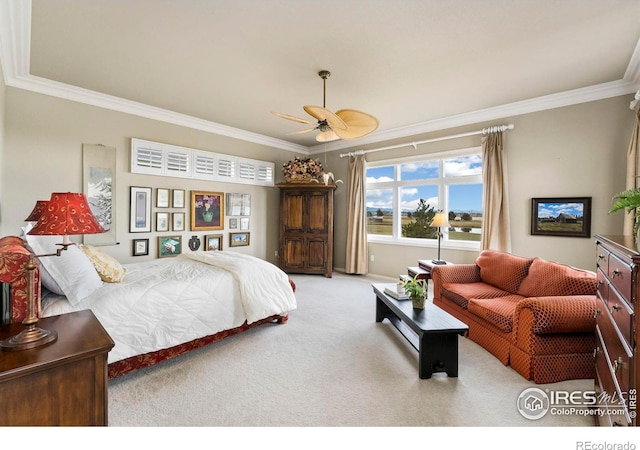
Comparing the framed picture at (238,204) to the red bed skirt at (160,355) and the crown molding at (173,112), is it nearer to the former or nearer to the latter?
the crown molding at (173,112)

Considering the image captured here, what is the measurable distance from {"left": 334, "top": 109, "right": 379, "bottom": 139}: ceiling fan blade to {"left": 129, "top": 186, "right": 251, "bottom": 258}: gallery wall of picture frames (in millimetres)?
2932

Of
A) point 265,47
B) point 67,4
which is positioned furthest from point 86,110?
point 265,47

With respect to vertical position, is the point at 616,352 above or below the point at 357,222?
below

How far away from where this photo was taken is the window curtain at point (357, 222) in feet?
18.6

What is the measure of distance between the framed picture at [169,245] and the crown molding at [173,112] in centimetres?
180

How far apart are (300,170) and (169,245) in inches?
106

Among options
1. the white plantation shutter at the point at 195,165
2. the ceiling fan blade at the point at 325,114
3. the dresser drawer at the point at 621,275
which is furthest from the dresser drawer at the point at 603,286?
the white plantation shutter at the point at 195,165

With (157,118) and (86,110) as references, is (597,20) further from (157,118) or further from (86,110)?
(86,110)

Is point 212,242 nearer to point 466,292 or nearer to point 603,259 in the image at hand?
point 466,292

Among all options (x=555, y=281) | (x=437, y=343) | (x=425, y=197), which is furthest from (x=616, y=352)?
(x=425, y=197)

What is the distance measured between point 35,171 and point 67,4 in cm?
215

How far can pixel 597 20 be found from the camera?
2.25 m

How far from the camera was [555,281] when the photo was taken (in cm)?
254

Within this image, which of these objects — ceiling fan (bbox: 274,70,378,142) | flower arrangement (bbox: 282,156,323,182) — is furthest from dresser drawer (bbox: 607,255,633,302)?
flower arrangement (bbox: 282,156,323,182)
